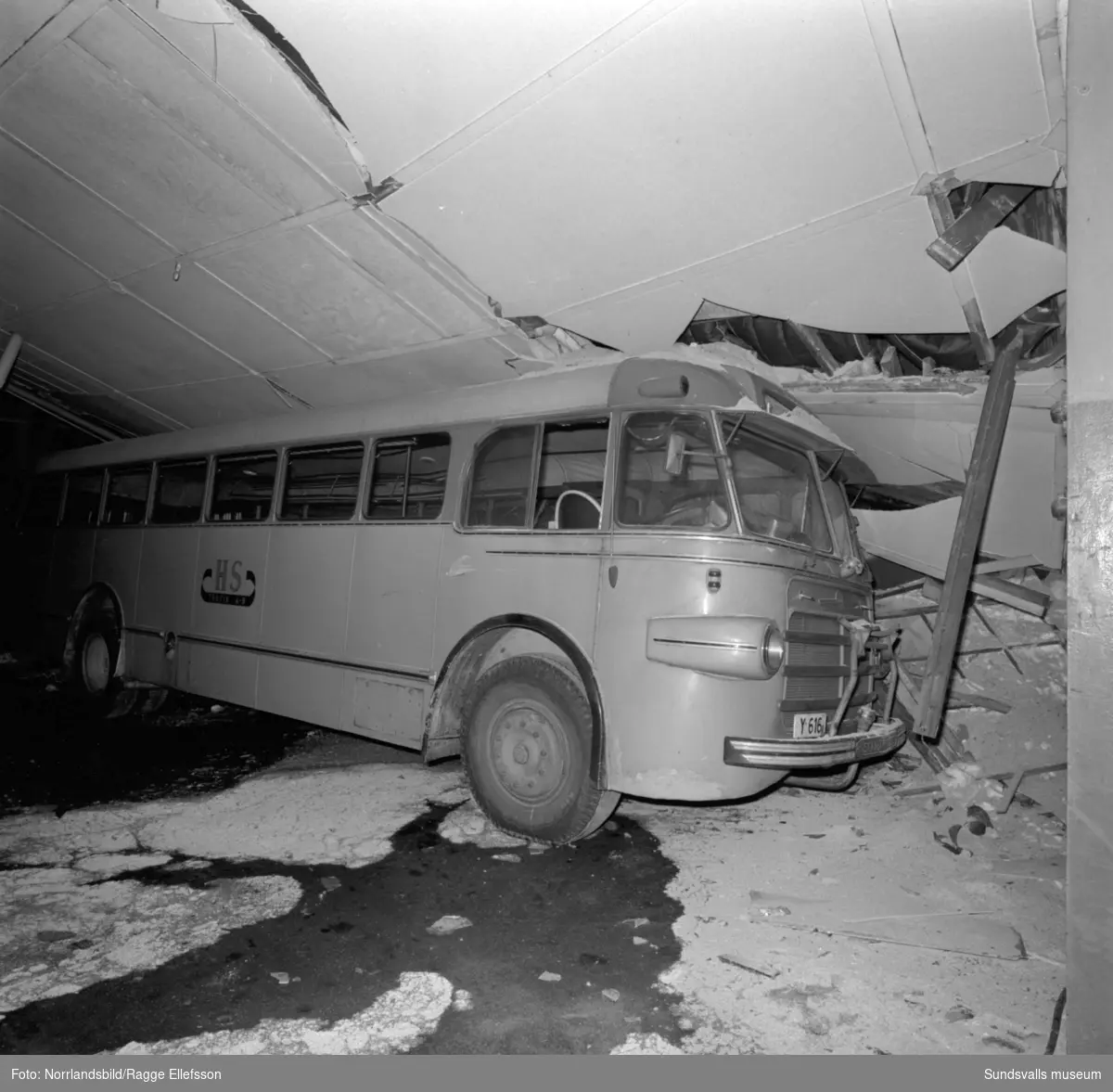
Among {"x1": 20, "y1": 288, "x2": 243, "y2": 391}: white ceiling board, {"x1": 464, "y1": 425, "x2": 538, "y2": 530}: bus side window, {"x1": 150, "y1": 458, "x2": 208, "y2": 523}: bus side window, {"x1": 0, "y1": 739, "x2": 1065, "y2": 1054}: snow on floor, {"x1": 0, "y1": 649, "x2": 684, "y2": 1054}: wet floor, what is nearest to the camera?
{"x1": 0, "y1": 649, "x2": 684, "y2": 1054}: wet floor

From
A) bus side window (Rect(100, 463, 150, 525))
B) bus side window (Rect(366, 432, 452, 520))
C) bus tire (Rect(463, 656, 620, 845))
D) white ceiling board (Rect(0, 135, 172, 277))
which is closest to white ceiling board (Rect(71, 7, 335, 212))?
white ceiling board (Rect(0, 135, 172, 277))

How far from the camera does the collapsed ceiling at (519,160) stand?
3.86m

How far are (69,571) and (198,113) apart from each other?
6.11m

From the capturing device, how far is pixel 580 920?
3771 mm

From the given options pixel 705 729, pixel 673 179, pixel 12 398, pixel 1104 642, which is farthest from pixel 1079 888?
pixel 12 398

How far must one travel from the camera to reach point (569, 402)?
4887 millimetres

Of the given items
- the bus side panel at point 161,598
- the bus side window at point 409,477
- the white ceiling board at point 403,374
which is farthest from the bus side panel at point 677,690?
the bus side panel at point 161,598

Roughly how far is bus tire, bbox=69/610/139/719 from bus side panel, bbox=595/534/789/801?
20.2 ft

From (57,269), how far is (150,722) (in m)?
4.53

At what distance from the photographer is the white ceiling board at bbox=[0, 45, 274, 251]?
5.25 m

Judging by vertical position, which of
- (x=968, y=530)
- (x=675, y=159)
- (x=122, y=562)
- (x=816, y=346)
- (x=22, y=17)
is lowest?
(x=122, y=562)

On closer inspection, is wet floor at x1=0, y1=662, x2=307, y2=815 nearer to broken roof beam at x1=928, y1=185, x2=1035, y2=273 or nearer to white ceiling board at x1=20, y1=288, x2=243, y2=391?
white ceiling board at x1=20, y1=288, x2=243, y2=391

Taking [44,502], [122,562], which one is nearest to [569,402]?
[122,562]

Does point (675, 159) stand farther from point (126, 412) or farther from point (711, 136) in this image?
point (126, 412)
